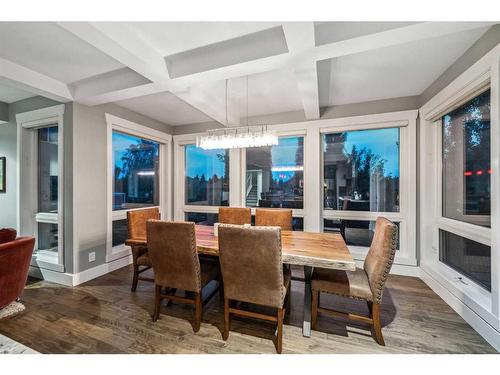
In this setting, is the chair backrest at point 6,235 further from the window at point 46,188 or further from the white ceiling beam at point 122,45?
the white ceiling beam at point 122,45

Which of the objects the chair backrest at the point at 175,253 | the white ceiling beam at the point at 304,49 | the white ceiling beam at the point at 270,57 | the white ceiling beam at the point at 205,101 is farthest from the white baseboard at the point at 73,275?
the white ceiling beam at the point at 304,49

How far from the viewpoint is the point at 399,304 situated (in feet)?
7.50

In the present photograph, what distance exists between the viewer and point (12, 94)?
2902 millimetres

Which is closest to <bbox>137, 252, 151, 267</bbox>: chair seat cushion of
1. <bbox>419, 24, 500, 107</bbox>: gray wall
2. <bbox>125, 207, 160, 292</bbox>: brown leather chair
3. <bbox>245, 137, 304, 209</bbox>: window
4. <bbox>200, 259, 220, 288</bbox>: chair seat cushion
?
<bbox>125, 207, 160, 292</bbox>: brown leather chair

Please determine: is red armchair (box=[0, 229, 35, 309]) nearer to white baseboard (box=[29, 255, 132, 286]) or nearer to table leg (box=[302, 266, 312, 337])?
white baseboard (box=[29, 255, 132, 286])

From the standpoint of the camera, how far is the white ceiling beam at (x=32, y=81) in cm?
206

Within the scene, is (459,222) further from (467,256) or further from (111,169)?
(111,169)

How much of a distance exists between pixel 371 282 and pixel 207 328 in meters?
1.46

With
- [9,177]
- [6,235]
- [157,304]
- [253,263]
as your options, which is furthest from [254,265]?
[9,177]

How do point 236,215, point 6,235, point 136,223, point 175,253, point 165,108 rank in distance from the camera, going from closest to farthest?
point 175,253
point 6,235
point 136,223
point 236,215
point 165,108

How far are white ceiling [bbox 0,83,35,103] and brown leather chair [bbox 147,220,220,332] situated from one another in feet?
9.33

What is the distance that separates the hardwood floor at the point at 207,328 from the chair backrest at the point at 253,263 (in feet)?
1.42

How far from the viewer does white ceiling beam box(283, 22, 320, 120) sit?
1.42m

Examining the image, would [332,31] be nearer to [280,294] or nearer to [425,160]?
[280,294]
